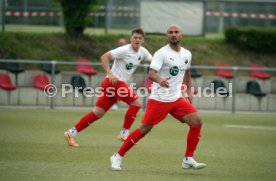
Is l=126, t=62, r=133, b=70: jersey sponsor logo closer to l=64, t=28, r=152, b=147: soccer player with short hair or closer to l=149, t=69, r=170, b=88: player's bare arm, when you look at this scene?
l=64, t=28, r=152, b=147: soccer player with short hair

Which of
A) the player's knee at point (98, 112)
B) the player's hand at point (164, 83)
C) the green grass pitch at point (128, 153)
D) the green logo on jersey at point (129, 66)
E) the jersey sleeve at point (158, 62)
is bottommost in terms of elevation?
the green grass pitch at point (128, 153)

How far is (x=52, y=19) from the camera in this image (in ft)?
96.6

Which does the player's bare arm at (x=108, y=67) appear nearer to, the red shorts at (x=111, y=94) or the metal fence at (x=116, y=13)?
the red shorts at (x=111, y=94)

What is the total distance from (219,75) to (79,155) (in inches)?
513

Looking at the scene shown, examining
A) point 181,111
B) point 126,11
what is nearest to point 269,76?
point 126,11

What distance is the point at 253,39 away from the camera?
3011 cm

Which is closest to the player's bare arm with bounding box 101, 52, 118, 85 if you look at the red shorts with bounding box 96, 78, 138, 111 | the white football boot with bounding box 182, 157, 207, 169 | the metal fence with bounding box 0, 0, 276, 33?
the red shorts with bounding box 96, 78, 138, 111

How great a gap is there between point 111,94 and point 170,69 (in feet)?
11.1

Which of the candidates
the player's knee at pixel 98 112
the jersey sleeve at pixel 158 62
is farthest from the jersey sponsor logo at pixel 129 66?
the jersey sleeve at pixel 158 62

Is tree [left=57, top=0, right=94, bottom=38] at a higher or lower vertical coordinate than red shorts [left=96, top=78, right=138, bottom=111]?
higher

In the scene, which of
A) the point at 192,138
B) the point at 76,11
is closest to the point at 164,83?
the point at 192,138

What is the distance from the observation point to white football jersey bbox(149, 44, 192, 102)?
11023 mm

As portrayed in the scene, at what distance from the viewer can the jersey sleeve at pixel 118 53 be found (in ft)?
46.3

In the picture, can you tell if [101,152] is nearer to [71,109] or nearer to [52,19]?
[71,109]
